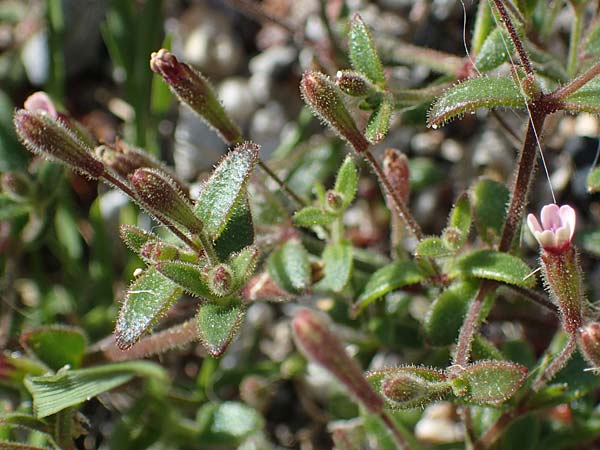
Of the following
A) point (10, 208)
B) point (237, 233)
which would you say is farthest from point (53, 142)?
point (10, 208)

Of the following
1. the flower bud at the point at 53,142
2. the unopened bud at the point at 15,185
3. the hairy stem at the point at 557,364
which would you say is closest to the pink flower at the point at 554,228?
the hairy stem at the point at 557,364

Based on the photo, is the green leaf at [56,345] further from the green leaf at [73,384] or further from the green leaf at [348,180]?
the green leaf at [348,180]

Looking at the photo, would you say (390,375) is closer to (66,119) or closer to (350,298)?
(350,298)

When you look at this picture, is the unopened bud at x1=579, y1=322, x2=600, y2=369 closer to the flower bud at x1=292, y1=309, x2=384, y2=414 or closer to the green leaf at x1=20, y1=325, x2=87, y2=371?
the flower bud at x1=292, y1=309, x2=384, y2=414

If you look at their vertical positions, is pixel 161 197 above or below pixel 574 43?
below

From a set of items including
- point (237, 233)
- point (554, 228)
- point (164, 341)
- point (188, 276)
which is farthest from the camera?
point (164, 341)

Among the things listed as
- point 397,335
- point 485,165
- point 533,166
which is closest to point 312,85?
point 533,166

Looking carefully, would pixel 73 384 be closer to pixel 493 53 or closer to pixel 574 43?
pixel 493 53

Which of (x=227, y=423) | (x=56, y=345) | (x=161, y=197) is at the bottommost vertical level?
(x=227, y=423)
